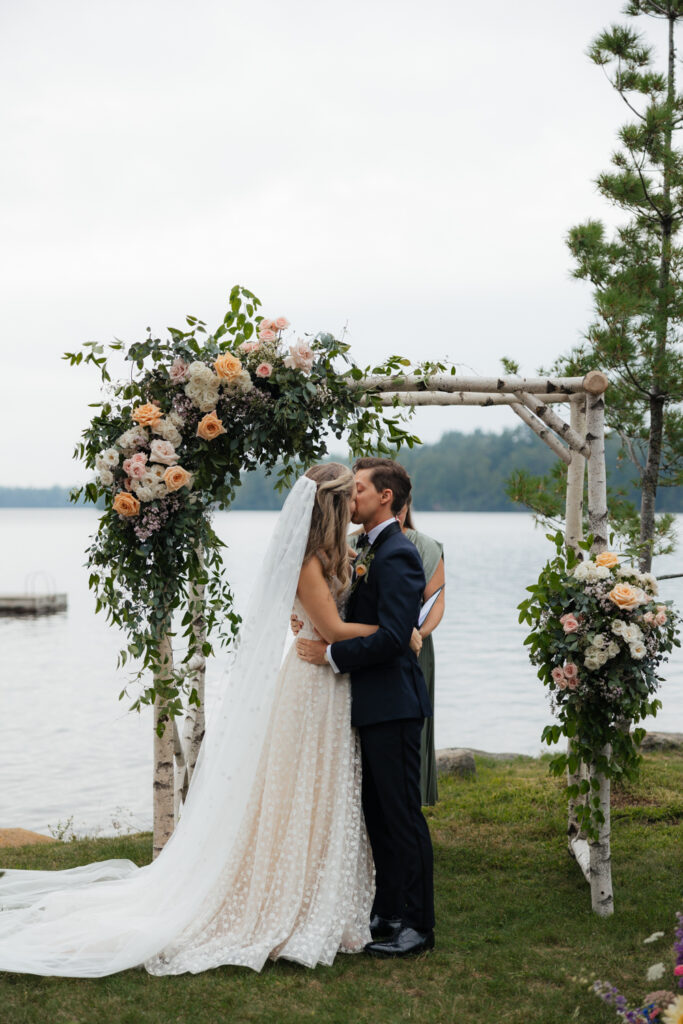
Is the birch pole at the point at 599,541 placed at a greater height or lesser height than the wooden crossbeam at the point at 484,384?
lesser

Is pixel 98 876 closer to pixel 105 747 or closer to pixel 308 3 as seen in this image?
pixel 308 3

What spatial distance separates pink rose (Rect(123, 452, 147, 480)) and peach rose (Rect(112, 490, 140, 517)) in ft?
0.35

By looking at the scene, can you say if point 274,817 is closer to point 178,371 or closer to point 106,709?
point 178,371

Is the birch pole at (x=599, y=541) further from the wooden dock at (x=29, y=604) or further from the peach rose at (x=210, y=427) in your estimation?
the wooden dock at (x=29, y=604)

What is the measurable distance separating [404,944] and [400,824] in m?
0.52

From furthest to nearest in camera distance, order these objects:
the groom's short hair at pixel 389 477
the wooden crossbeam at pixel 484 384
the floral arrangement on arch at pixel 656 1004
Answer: the wooden crossbeam at pixel 484 384 < the groom's short hair at pixel 389 477 < the floral arrangement on arch at pixel 656 1004

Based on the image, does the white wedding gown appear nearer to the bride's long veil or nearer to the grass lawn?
the bride's long veil

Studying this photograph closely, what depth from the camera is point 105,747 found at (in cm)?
1362

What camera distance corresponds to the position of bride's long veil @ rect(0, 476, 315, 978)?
395cm

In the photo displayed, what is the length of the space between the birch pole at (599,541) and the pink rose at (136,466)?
2316 mm

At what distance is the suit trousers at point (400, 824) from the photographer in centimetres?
416

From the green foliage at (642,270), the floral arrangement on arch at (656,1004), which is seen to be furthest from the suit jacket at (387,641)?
the green foliage at (642,270)

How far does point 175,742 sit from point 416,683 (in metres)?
2.01

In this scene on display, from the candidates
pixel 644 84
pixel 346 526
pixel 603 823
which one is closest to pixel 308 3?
A: pixel 644 84
